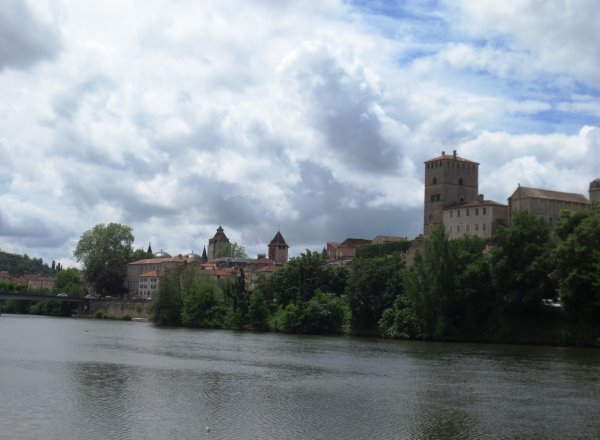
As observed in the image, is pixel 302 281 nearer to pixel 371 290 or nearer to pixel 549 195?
pixel 371 290

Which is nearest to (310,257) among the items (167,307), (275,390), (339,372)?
(167,307)

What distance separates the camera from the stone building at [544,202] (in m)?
118

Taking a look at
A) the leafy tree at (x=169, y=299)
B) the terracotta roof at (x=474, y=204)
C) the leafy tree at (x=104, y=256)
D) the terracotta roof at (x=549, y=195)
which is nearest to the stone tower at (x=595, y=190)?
the terracotta roof at (x=549, y=195)

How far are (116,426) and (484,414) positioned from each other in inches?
Result: 564

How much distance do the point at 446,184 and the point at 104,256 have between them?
7622 centimetres

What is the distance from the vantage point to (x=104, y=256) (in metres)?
165

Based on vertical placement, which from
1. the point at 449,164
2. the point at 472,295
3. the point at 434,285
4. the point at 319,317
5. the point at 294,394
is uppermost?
the point at 449,164

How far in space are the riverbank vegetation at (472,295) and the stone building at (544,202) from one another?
34.9m

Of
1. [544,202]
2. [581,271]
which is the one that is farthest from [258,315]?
[544,202]

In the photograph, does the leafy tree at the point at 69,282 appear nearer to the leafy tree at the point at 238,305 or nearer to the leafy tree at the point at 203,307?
the leafy tree at the point at 203,307

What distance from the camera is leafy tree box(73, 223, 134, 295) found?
531ft

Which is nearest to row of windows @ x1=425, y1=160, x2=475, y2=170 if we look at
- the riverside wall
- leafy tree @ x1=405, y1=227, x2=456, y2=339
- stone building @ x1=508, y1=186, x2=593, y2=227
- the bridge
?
stone building @ x1=508, y1=186, x2=593, y2=227

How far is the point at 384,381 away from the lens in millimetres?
40125

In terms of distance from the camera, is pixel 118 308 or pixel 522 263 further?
pixel 118 308
